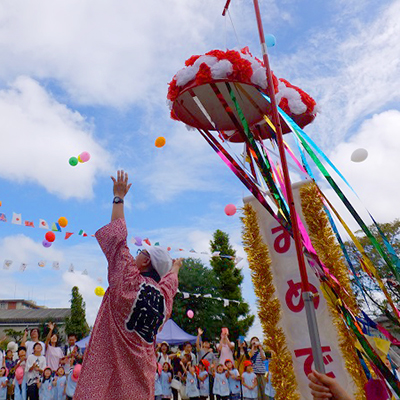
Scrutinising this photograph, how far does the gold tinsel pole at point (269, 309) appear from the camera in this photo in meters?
2.89

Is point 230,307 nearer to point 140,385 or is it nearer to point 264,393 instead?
point 264,393

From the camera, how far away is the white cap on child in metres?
2.66

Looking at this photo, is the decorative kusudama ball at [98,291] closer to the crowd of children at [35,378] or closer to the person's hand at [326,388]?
the crowd of children at [35,378]

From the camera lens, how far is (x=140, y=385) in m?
2.26

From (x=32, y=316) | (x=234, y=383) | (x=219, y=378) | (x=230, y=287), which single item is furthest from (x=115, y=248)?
(x=32, y=316)

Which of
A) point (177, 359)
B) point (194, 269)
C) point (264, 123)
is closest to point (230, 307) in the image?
point (194, 269)

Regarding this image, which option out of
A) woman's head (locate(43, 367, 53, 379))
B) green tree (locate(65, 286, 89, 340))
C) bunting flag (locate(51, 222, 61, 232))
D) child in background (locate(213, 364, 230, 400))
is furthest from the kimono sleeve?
green tree (locate(65, 286, 89, 340))

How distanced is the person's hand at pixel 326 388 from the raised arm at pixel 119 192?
57.7 inches

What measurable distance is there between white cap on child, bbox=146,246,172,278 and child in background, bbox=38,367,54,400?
7.39m

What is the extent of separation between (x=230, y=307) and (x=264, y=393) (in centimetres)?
1674

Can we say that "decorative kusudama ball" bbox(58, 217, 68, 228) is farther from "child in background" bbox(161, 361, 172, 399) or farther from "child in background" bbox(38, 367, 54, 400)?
"child in background" bbox(161, 361, 172, 399)

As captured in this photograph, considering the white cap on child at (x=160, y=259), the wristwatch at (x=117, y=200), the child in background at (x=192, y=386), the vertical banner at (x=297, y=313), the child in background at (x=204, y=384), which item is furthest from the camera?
the child in background at (x=204, y=384)

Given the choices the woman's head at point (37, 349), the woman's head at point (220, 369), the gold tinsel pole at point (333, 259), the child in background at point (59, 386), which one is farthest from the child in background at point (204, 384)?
the gold tinsel pole at point (333, 259)

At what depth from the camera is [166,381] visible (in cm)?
967
